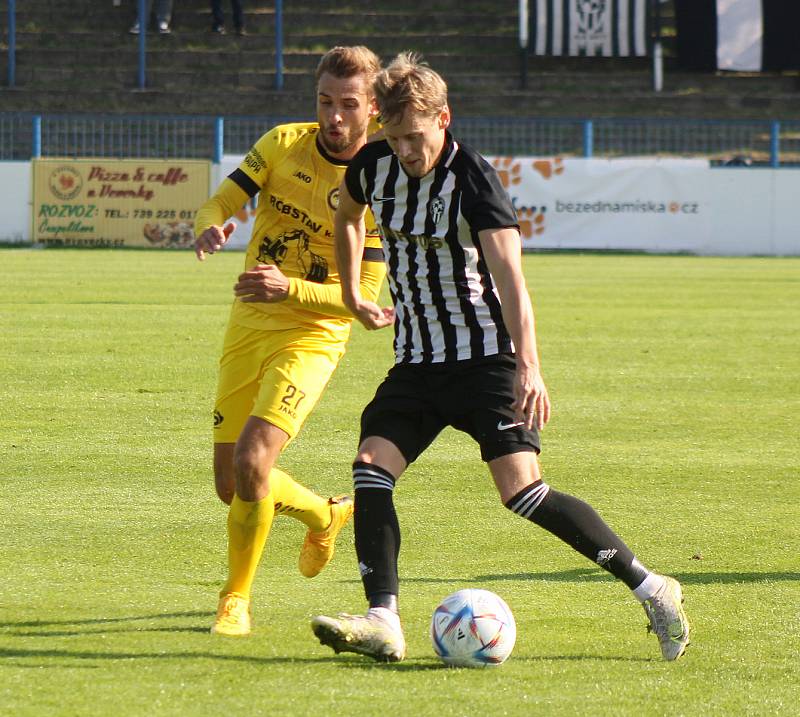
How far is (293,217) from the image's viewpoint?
5539 mm

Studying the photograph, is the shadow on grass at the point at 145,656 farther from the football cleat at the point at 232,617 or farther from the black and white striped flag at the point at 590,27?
the black and white striped flag at the point at 590,27

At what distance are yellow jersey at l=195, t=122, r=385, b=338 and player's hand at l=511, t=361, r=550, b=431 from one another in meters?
1.11

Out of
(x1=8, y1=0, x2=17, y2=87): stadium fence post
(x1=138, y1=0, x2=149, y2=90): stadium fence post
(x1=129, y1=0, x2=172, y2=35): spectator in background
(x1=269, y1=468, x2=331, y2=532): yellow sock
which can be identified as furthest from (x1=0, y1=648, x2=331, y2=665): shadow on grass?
(x1=129, y1=0, x2=172, y2=35): spectator in background

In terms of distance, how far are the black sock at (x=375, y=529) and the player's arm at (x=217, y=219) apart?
1070 millimetres

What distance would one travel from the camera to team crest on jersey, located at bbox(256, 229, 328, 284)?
18.1 ft

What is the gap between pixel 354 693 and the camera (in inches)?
162

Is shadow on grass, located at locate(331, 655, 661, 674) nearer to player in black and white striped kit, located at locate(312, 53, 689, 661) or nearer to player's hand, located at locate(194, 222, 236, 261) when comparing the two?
player in black and white striped kit, located at locate(312, 53, 689, 661)

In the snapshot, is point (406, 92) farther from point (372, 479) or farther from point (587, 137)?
point (587, 137)

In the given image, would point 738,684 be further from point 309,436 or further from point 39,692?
point 309,436

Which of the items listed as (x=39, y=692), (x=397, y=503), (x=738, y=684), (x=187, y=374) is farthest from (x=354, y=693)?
(x=187, y=374)

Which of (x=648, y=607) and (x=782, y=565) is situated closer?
(x=648, y=607)

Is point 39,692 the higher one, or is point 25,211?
point 25,211

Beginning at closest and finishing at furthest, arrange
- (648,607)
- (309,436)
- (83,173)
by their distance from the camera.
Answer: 1. (648,607)
2. (309,436)
3. (83,173)

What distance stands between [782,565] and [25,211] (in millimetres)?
22085
